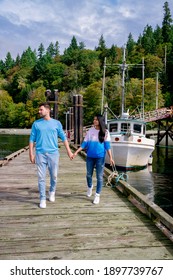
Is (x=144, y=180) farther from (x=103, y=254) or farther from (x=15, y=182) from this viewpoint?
(x=103, y=254)

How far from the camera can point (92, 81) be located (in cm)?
11969

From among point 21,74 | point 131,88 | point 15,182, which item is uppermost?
point 21,74

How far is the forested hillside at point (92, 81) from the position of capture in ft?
273

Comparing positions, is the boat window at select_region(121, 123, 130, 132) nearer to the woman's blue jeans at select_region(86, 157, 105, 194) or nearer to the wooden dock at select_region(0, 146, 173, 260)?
the wooden dock at select_region(0, 146, 173, 260)

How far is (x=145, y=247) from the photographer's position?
434 centimetres

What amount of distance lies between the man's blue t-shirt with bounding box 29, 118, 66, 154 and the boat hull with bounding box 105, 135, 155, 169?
14216mm

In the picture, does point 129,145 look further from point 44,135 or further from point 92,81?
point 92,81

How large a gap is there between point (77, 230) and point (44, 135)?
1.92m

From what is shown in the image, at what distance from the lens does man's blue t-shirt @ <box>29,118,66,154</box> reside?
19.6 feet

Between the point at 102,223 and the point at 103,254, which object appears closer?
the point at 103,254

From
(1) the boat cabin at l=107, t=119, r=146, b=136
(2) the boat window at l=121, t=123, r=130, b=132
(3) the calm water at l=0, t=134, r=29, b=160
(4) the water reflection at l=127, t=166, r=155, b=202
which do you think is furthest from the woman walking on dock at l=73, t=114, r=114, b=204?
(3) the calm water at l=0, t=134, r=29, b=160

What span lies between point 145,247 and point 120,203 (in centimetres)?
241

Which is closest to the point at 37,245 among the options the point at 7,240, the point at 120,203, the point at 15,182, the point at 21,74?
the point at 7,240

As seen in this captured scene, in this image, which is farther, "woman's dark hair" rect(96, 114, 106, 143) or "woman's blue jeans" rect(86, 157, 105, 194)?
"woman's blue jeans" rect(86, 157, 105, 194)
